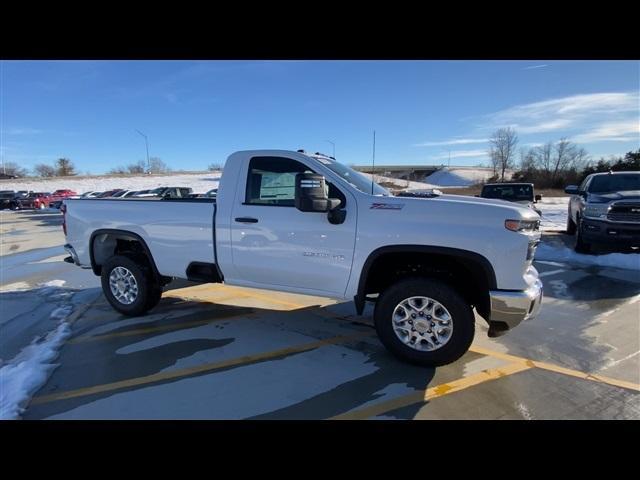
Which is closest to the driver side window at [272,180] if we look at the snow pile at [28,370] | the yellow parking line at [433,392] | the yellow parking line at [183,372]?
the yellow parking line at [183,372]

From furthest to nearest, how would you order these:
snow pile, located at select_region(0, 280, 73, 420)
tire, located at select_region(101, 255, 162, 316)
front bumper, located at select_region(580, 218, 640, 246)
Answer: front bumper, located at select_region(580, 218, 640, 246) < tire, located at select_region(101, 255, 162, 316) < snow pile, located at select_region(0, 280, 73, 420)

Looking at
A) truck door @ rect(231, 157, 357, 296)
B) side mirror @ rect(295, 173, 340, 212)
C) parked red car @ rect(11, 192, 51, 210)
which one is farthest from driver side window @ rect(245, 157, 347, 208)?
parked red car @ rect(11, 192, 51, 210)

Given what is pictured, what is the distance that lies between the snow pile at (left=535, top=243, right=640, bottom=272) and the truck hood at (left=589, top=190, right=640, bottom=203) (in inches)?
50.3

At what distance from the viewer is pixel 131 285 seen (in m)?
5.12

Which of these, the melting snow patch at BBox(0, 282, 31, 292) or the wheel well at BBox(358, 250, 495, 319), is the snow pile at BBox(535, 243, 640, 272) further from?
the melting snow patch at BBox(0, 282, 31, 292)

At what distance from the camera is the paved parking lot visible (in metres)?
2.99

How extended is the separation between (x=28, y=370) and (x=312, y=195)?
3.11 metres

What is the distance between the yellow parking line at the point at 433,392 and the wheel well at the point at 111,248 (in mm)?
3425

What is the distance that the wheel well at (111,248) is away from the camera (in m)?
5.21

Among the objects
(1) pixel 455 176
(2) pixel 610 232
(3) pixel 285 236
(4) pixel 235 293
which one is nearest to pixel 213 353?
(3) pixel 285 236

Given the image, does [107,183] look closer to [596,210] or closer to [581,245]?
[581,245]

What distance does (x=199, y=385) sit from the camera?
3328 mm

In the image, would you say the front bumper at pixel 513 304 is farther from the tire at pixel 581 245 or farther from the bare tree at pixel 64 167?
the bare tree at pixel 64 167
